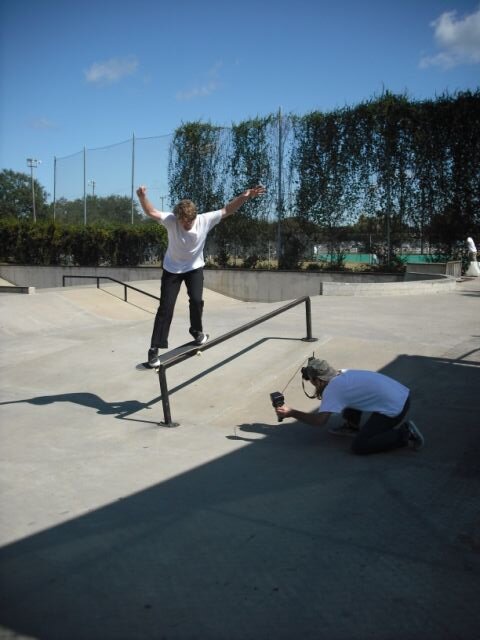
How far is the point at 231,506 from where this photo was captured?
327 centimetres

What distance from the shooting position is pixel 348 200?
771 inches

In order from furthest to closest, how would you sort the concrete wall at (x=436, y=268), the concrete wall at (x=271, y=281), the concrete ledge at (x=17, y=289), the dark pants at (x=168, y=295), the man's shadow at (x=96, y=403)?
the concrete wall at (x=436, y=268)
the concrete ledge at (x=17, y=289)
the concrete wall at (x=271, y=281)
the man's shadow at (x=96, y=403)
the dark pants at (x=168, y=295)

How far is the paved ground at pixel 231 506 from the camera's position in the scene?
2256 millimetres

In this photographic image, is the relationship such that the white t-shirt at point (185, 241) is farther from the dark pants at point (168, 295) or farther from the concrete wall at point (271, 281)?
the concrete wall at point (271, 281)

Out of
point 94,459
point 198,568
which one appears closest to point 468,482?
point 198,568

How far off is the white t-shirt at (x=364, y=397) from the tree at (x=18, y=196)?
2730 inches

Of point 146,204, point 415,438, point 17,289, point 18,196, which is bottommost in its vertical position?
point 415,438

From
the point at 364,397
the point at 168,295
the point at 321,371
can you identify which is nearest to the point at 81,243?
the point at 168,295

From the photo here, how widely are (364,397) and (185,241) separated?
84.4 inches

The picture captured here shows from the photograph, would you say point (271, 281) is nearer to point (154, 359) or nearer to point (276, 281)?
point (276, 281)

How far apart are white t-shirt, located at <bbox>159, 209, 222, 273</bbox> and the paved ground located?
1378 mm

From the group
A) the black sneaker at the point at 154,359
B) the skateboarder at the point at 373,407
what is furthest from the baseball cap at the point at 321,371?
the black sneaker at the point at 154,359

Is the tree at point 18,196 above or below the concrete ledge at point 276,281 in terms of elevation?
above

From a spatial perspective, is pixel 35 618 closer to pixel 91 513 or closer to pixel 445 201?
pixel 91 513
